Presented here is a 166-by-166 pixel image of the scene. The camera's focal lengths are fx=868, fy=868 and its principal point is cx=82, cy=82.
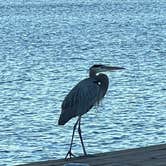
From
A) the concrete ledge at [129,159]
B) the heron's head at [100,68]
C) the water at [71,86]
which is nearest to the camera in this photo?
the concrete ledge at [129,159]

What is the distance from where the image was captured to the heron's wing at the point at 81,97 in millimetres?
10383

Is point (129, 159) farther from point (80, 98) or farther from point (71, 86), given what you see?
point (71, 86)

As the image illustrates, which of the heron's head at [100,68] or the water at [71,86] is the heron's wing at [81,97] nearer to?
the heron's head at [100,68]

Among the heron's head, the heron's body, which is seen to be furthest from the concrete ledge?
the heron's head

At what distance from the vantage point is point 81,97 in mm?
10398

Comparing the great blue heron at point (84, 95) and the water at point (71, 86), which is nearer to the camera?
the great blue heron at point (84, 95)

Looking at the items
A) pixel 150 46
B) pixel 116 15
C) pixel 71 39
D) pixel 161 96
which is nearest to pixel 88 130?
pixel 161 96

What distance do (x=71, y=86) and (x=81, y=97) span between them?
25.1 metres

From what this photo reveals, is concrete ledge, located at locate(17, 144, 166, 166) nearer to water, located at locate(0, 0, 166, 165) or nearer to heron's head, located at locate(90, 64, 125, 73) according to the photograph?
heron's head, located at locate(90, 64, 125, 73)

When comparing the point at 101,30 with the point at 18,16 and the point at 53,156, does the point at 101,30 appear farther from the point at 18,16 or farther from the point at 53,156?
the point at 53,156

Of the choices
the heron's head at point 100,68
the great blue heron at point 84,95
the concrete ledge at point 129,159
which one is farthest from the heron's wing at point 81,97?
the concrete ledge at point 129,159

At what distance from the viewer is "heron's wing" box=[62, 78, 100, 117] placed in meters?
10.4

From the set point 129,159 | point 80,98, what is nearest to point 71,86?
point 80,98

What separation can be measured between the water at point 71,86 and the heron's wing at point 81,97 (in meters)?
8.80
